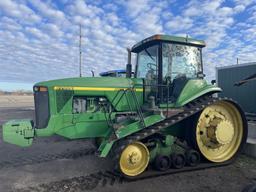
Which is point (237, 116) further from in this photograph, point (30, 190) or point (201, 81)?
point (30, 190)

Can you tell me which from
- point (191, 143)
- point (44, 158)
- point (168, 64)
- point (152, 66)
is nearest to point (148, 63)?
point (152, 66)

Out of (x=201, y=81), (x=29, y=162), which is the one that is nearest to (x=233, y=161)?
(x=201, y=81)

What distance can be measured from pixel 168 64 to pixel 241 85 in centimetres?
918

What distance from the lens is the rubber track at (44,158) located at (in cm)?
643

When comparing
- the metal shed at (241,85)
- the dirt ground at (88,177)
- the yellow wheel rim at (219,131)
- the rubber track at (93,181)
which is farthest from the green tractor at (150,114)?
the metal shed at (241,85)

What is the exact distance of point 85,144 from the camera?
848cm

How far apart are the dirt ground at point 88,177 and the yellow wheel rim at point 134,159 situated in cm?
23

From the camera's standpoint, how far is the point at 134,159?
5.13m

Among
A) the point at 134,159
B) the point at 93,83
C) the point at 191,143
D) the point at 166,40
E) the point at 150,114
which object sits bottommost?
the point at 134,159

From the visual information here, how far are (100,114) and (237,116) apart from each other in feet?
11.6

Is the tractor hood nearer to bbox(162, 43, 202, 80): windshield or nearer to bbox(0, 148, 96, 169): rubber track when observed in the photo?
bbox(162, 43, 202, 80): windshield

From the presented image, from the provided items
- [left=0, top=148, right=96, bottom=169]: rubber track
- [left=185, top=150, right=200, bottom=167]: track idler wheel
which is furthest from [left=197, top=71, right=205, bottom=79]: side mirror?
Result: [left=0, top=148, right=96, bottom=169]: rubber track

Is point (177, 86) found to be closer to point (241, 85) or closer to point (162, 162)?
point (162, 162)

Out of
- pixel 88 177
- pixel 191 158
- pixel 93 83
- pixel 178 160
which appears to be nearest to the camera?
pixel 88 177
